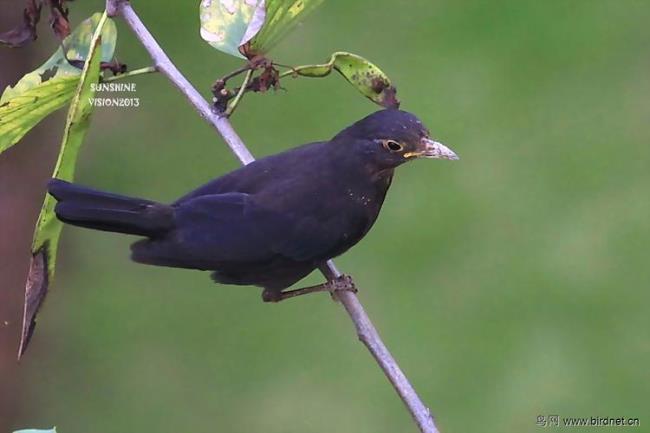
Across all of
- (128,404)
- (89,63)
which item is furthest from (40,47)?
(89,63)

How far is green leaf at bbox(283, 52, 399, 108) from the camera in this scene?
2420 mm

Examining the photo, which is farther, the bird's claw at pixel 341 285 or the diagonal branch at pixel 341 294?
the bird's claw at pixel 341 285

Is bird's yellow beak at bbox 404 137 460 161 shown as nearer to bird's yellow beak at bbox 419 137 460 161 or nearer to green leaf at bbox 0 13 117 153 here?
bird's yellow beak at bbox 419 137 460 161

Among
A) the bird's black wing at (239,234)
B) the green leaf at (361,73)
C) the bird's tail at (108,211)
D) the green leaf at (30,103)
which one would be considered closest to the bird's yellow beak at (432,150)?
the green leaf at (361,73)

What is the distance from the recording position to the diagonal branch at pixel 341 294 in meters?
2.20

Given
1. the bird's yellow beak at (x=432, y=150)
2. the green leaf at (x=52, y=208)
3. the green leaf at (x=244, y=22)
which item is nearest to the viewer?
the green leaf at (x=52, y=208)

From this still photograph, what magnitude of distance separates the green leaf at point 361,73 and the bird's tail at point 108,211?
0.49 metres

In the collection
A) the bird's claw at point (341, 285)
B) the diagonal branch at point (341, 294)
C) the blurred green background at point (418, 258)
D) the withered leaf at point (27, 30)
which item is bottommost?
the blurred green background at point (418, 258)

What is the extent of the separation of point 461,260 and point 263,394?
4.14ft

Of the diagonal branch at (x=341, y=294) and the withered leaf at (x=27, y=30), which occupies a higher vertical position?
the withered leaf at (x=27, y=30)

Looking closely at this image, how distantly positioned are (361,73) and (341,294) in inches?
21.1

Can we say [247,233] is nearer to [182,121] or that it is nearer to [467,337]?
[467,337]

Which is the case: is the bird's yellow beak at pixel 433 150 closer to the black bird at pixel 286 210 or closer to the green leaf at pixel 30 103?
the black bird at pixel 286 210

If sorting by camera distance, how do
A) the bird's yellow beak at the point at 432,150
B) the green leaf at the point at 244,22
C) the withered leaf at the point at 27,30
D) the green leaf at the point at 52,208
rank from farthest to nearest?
1. the bird's yellow beak at the point at 432,150
2. the withered leaf at the point at 27,30
3. the green leaf at the point at 244,22
4. the green leaf at the point at 52,208
